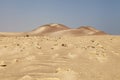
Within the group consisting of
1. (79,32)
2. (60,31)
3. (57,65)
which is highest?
(60,31)

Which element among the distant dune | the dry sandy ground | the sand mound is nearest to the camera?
the dry sandy ground

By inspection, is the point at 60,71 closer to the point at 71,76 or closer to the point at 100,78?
the point at 71,76

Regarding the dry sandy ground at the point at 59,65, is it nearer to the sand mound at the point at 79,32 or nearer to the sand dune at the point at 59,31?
the sand mound at the point at 79,32

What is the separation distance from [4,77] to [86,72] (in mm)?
1391

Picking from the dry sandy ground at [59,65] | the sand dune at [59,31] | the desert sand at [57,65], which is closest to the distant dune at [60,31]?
Result: the sand dune at [59,31]

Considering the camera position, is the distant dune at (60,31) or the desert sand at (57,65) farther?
the distant dune at (60,31)

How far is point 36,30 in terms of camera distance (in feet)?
60.9

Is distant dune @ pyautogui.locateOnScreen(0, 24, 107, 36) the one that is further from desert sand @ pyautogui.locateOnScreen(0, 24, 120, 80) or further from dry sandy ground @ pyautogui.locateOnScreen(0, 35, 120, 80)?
dry sandy ground @ pyautogui.locateOnScreen(0, 35, 120, 80)

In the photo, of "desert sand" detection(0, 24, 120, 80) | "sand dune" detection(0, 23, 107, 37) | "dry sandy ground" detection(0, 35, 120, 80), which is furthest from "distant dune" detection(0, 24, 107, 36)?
"dry sandy ground" detection(0, 35, 120, 80)

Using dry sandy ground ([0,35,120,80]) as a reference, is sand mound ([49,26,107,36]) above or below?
above

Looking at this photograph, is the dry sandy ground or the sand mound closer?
the dry sandy ground

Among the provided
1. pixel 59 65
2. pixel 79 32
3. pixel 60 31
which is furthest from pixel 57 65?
pixel 60 31

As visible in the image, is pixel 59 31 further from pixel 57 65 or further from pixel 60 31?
pixel 57 65

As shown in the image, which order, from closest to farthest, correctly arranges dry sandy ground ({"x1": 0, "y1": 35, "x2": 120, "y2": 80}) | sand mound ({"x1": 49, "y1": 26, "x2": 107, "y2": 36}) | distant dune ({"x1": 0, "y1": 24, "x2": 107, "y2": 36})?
dry sandy ground ({"x1": 0, "y1": 35, "x2": 120, "y2": 80})
sand mound ({"x1": 49, "y1": 26, "x2": 107, "y2": 36})
distant dune ({"x1": 0, "y1": 24, "x2": 107, "y2": 36})
